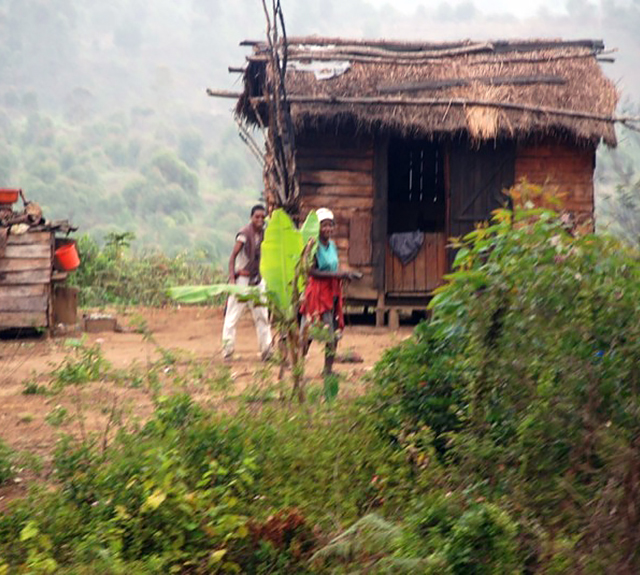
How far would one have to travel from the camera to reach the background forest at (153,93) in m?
52.7

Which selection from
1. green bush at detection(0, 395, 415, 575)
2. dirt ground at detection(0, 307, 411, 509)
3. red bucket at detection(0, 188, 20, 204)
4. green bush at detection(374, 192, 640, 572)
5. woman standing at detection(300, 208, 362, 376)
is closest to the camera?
green bush at detection(374, 192, 640, 572)

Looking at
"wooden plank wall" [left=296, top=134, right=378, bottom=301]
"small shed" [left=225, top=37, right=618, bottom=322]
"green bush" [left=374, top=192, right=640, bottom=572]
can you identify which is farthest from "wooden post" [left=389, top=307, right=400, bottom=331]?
"green bush" [left=374, top=192, right=640, bottom=572]

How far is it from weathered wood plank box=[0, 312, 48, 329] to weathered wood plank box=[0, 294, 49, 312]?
0.05m

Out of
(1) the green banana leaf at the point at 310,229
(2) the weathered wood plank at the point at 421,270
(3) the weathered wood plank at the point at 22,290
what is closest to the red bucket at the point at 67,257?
(3) the weathered wood plank at the point at 22,290

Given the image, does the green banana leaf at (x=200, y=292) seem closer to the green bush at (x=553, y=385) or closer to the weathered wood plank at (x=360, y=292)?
the green bush at (x=553, y=385)

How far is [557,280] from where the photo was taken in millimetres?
4762

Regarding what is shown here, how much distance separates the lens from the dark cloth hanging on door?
14359mm

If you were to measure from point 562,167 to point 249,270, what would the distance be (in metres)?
5.23

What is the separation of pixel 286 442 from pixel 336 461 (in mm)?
332

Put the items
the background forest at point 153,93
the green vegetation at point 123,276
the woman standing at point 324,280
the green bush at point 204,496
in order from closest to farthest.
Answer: the green bush at point 204,496
the woman standing at point 324,280
the green vegetation at point 123,276
the background forest at point 153,93

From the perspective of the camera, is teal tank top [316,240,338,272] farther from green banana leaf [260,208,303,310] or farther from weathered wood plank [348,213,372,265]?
weathered wood plank [348,213,372,265]

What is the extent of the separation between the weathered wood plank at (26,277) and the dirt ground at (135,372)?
0.67 m

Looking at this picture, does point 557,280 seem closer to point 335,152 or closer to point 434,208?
point 335,152

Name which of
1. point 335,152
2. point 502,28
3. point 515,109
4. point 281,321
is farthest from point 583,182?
point 502,28
